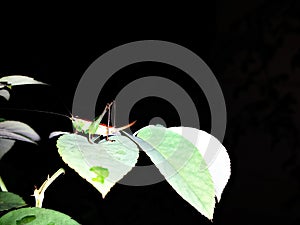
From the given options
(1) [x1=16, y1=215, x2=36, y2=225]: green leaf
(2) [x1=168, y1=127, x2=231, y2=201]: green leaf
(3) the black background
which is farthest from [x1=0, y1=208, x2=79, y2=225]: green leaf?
(3) the black background

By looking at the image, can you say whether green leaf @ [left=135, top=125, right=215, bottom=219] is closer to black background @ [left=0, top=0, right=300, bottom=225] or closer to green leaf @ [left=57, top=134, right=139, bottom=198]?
green leaf @ [left=57, top=134, right=139, bottom=198]

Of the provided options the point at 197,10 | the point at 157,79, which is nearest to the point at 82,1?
the point at 157,79

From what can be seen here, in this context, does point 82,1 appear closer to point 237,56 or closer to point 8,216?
point 237,56

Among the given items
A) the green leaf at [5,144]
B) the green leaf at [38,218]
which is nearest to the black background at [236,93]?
the green leaf at [5,144]

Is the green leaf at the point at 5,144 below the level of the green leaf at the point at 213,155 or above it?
below

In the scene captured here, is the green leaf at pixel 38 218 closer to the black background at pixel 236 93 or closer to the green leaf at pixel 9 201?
the green leaf at pixel 9 201
